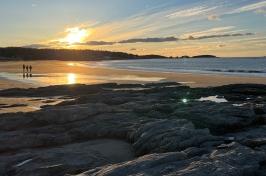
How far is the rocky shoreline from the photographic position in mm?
11281

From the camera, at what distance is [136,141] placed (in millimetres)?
16812

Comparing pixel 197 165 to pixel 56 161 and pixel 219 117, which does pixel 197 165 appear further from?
pixel 219 117

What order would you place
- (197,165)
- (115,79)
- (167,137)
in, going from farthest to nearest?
1. (115,79)
2. (167,137)
3. (197,165)

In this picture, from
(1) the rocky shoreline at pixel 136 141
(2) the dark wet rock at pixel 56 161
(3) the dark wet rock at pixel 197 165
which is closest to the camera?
(3) the dark wet rock at pixel 197 165

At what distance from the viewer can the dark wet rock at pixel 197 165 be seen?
10.4 meters

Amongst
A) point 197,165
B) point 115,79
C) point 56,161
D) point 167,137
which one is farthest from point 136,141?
point 115,79

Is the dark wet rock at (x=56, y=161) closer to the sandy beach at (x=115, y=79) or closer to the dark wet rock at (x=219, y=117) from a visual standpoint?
the dark wet rock at (x=219, y=117)

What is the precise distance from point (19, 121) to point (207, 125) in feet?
28.7

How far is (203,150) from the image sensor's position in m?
12.6

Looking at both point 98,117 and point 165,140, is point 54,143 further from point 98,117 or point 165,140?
point 165,140

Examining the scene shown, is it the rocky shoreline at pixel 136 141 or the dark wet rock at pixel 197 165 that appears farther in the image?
the rocky shoreline at pixel 136 141

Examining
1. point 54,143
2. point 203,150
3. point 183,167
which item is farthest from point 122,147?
point 183,167

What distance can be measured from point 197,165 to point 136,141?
623 centimetres

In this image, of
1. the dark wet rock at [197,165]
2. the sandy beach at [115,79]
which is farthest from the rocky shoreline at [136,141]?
the sandy beach at [115,79]
